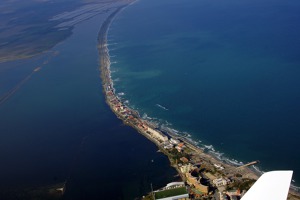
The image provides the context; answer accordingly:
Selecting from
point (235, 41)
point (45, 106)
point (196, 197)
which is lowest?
point (196, 197)

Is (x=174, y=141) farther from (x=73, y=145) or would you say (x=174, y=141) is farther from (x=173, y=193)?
(x=73, y=145)

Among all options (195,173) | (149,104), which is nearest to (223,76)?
(149,104)

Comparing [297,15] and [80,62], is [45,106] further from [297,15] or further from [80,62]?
[297,15]

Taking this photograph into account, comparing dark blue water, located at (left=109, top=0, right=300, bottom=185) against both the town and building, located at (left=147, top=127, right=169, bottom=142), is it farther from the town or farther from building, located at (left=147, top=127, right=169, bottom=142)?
building, located at (left=147, top=127, right=169, bottom=142)

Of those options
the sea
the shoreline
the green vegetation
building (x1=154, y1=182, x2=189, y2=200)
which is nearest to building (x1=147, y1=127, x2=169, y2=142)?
the shoreline

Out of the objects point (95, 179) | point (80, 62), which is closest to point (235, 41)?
point (80, 62)

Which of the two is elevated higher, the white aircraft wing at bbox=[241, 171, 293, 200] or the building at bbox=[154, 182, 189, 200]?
the white aircraft wing at bbox=[241, 171, 293, 200]
